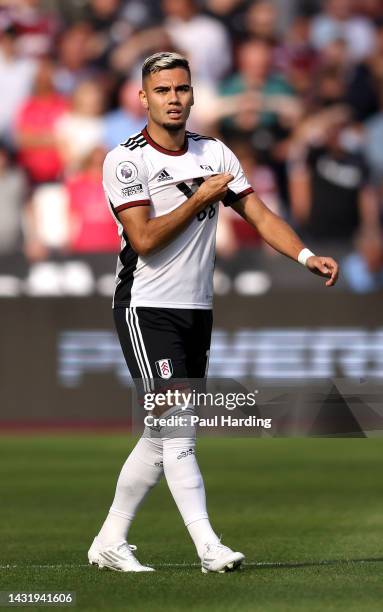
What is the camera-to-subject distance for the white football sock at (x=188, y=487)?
6.15m

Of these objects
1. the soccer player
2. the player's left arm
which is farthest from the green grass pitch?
the player's left arm

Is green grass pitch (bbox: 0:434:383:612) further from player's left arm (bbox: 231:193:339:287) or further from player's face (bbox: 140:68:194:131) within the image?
player's face (bbox: 140:68:194:131)

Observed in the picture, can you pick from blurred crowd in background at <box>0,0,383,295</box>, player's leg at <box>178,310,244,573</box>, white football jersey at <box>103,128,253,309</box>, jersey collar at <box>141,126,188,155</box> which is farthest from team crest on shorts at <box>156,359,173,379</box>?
blurred crowd in background at <box>0,0,383,295</box>

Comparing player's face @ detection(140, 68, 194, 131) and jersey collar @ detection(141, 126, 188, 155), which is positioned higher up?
player's face @ detection(140, 68, 194, 131)

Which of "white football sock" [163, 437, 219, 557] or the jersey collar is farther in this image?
the jersey collar

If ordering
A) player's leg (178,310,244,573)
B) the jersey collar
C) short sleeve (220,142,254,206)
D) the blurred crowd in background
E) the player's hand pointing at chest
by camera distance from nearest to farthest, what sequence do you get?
player's leg (178,310,244,573) → the player's hand pointing at chest → the jersey collar → short sleeve (220,142,254,206) → the blurred crowd in background

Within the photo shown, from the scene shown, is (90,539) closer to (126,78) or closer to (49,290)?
(49,290)

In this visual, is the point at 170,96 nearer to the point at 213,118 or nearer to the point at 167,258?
the point at 167,258

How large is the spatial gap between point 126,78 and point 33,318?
345 cm

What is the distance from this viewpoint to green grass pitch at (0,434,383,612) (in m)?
5.69
